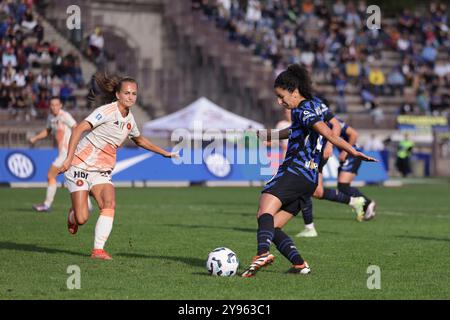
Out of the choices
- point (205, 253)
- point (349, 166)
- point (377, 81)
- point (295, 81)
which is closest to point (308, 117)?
point (295, 81)

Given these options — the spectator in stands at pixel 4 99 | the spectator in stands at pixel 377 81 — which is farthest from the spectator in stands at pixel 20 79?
the spectator in stands at pixel 377 81

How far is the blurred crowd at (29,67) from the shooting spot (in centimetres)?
3609

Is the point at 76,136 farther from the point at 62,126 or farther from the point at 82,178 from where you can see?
the point at 62,126

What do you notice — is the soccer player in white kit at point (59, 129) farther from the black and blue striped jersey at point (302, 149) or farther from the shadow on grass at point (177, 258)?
the black and blue striped jersey at point (302, 149)

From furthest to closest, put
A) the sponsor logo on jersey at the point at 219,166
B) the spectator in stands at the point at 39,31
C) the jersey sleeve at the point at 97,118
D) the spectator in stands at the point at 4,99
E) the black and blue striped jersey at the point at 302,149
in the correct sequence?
1. the spectator in stands at the point at 39,31
2. the spectator in stands at the point at 4,99
3. the sponsor logo on jersey at the point at 219,166
4. the jersey sleeve at the point at 97,118
5. the black and blue striped jersey at the point at 302,149

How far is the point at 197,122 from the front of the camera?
3647 cm

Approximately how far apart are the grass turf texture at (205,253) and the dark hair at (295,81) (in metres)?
2.02

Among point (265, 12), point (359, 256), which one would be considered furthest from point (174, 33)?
point (359, 256)

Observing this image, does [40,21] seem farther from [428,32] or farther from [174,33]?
[428,32]

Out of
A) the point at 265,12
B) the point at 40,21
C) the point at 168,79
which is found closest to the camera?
the point at 40,21

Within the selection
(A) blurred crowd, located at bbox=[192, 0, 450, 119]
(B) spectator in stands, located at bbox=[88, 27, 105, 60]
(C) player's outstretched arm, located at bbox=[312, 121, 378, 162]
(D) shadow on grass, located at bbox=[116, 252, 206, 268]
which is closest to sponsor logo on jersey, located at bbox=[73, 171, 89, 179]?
(D) shadow on grass, located at bbox=[116, 252, 206, 268]

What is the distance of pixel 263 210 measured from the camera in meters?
10.8

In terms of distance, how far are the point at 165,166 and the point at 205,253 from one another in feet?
66.5

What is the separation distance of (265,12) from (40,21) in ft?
43.7
